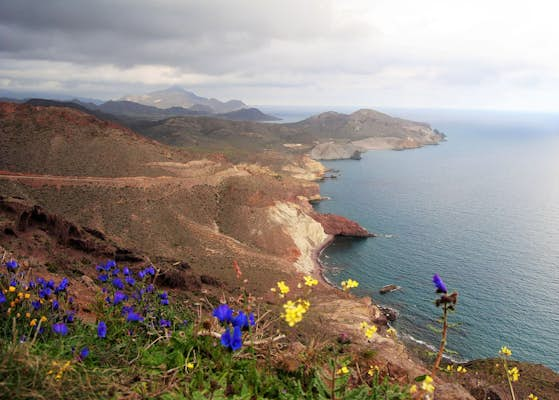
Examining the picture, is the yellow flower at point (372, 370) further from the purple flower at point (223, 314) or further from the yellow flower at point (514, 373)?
the purple flower at point (223, 314)

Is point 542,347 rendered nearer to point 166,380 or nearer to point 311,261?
point 311,261

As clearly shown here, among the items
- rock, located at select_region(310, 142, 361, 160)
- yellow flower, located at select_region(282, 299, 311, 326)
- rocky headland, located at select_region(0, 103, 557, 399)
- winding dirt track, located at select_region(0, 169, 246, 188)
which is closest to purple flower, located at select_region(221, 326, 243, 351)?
yellow flower, located at select_region(282, 299, 311, 326)

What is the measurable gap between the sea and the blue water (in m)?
0.14

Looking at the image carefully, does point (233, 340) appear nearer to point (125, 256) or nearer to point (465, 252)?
point (125, 256)

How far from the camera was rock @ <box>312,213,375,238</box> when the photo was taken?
6875 cm

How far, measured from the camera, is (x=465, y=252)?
59.0 metres

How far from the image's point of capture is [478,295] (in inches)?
1785

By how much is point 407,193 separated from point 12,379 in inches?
4080

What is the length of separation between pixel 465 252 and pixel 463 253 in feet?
2.09

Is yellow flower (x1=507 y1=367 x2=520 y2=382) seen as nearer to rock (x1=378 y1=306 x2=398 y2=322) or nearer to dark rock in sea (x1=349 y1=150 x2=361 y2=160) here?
rock (x1=378 y1=306 x2=398 y2=322)

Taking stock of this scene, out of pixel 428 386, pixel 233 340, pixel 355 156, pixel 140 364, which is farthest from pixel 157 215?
pixel 355 156

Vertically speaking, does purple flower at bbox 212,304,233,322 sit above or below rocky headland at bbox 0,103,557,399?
above

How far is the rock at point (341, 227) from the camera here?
6875 centimetres

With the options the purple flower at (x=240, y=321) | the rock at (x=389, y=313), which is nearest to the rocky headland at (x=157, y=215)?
the rock at (x=389, y=313)
